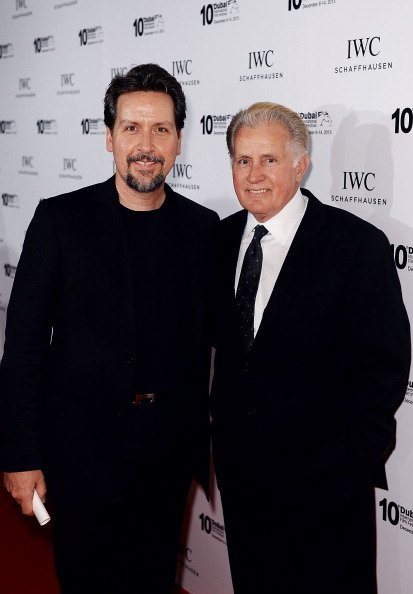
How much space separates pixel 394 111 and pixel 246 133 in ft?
1.68

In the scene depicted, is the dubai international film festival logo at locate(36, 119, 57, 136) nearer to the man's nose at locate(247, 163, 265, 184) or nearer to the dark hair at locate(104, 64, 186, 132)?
the dark hair at locate(104, 64, 186, 132)

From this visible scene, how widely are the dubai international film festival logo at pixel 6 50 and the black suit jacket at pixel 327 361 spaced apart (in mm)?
3361

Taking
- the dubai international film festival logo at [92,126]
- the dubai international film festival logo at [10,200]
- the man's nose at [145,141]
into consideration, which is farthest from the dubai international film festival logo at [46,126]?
the man's nose at [145,141]

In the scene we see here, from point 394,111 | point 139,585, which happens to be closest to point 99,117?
point 394,111

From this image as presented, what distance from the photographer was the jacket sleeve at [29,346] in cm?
222

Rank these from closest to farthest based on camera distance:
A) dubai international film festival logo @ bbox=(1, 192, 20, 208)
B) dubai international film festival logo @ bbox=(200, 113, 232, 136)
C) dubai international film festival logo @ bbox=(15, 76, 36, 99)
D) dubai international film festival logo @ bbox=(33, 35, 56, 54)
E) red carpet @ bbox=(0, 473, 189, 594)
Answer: dubai international film festival logo @ bbox=(200, 113, 232, 136) < red carpet @ bbox=(0, 473, 189, 594) < dubai international film festival logo @ bbox=(33, 35, 56, 54) < dubai international film festival logo @ bbox=(15, 76, 36, 99) < dubai international film festival logo @ bbox=(1, 192, 20, 208)

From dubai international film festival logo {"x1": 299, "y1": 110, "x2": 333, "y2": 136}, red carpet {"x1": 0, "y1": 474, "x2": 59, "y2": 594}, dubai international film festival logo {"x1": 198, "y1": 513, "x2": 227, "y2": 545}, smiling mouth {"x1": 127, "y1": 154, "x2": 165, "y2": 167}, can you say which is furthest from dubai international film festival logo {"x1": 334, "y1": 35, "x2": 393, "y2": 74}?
red carpet {"x1": 0, "y1": 474, "x2": 59, "y2": 594}

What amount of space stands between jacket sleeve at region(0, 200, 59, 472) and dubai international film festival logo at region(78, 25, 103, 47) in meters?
1.91

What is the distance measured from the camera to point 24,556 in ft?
11.7

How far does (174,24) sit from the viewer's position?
3293 mm

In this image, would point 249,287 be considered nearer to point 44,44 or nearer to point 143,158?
point 143,158

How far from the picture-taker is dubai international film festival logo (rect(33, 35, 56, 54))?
4.41 m

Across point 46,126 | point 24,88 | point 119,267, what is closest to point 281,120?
point 119,267

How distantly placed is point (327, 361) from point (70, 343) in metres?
0.79
